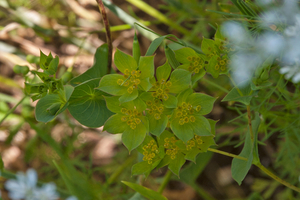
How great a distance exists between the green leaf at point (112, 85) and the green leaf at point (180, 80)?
11cm

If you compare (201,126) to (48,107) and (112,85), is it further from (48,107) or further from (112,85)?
(48,107)

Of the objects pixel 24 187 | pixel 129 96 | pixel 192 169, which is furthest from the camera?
pixel 192 169

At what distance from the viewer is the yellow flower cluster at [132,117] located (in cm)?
60

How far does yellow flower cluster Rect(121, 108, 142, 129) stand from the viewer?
23.5 inches

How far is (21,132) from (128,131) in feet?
4.35

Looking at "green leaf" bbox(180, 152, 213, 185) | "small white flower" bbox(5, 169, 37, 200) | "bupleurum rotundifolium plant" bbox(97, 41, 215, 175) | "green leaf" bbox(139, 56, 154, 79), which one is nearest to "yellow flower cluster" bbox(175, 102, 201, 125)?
"bupleurum rotundifolium plant" bbox(97, 41, 215, 175)

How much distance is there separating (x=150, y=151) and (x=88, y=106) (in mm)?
204

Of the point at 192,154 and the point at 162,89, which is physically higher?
the point at 162,89

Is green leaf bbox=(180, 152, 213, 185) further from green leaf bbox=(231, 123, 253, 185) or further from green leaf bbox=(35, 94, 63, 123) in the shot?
green leaf bbox=(35, 94, 63, 123)

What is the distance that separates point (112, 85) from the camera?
60cm

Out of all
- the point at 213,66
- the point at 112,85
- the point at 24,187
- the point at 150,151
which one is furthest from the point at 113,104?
the point at 24,187

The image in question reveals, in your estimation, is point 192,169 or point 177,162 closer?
point 177,162

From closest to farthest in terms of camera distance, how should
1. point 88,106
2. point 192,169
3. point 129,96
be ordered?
point 129,96, point 88,106, point 192,169

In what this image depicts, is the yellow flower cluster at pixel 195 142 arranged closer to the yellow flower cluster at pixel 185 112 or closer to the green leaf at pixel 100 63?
the yellow flower cluster at pixel 185 112
